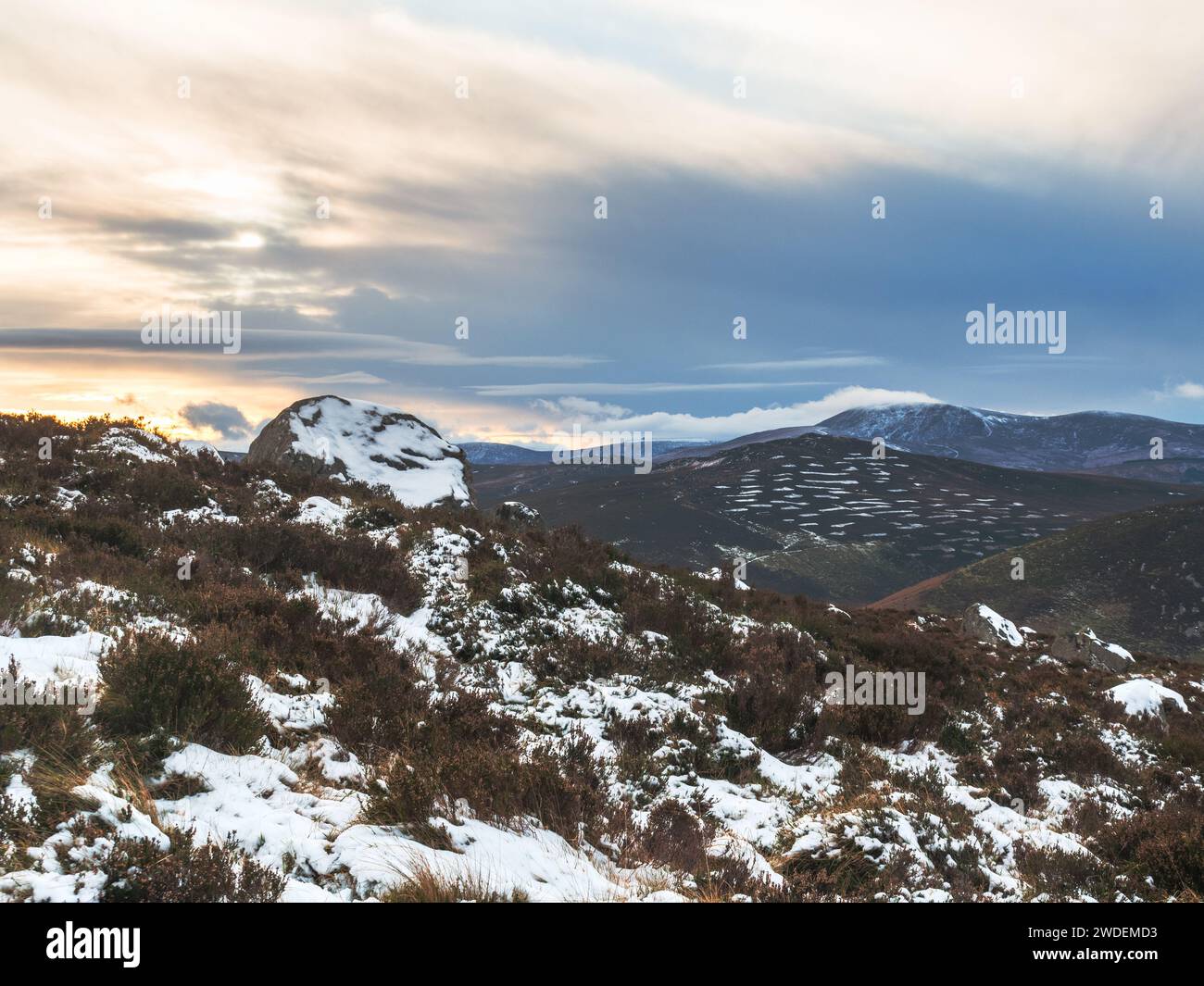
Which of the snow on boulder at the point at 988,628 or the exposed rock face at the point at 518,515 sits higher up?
the exposed rock face at the point at 518,515

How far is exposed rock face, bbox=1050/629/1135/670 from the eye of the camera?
2164 cm

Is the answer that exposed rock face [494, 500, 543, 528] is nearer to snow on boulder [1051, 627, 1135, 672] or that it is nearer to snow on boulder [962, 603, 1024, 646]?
snow on boulder [962, 603, 1024, 646]

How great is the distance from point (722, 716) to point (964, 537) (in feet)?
423

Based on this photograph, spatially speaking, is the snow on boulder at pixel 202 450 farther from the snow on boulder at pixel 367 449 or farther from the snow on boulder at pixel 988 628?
the snow on boulder at pixel 988 628

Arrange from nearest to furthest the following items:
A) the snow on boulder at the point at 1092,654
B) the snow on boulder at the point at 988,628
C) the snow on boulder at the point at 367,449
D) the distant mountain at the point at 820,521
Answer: the snow on boulder at the point at 367,449
the snow on boulder at the point at 1092,654
the snow on boulder at the point at 988,628
the distant mountain at the point at 820,521

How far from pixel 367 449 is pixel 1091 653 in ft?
83.0

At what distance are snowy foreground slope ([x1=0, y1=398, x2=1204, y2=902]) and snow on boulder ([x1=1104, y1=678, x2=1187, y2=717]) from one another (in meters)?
0.09

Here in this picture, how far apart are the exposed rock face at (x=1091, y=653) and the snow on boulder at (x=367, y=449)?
20.6 meters

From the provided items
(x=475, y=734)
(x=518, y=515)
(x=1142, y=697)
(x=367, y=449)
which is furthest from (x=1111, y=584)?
(x=475, y=734)

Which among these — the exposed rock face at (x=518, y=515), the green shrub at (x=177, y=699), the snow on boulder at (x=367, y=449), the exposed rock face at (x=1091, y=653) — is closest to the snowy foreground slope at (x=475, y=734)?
the green shrub at (x=177, y=699)

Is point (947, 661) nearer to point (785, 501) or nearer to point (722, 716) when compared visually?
point (722, 716)

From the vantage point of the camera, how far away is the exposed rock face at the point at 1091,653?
21.6 meters
